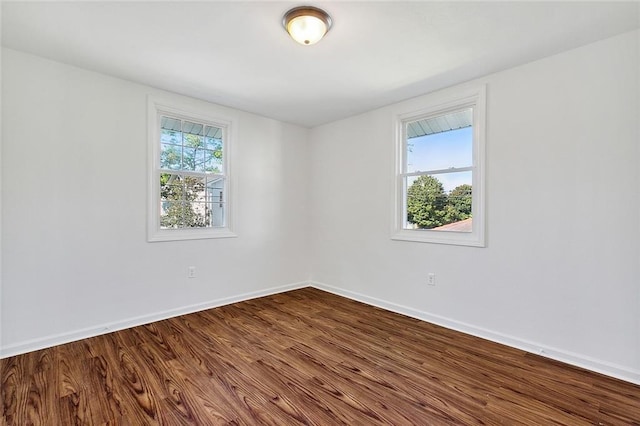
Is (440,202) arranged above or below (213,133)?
below

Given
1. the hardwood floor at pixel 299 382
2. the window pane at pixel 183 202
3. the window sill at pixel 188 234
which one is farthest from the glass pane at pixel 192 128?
the hardwood floor at pixel 299 382

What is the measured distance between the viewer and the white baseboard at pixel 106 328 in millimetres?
2471

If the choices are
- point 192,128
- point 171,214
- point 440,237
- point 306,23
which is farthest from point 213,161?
point 440,237

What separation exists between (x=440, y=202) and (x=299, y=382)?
91.8 inches

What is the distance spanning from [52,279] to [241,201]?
2025mm

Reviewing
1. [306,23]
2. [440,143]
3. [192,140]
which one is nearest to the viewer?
[306,23]

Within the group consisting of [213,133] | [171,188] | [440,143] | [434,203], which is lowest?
[434,203]

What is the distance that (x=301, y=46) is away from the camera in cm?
A: 240

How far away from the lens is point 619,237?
2.20 m

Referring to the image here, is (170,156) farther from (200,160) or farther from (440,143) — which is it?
(440,143)

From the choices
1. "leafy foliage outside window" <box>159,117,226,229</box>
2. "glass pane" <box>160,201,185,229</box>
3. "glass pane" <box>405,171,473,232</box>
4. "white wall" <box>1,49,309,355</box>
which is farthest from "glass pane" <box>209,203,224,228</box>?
"glass pane" <box>405,171,473,232</box>

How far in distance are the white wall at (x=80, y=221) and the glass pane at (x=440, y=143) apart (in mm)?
2392

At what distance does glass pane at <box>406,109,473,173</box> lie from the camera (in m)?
3.14

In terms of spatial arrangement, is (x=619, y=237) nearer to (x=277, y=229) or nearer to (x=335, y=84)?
(x=335, y=84)
